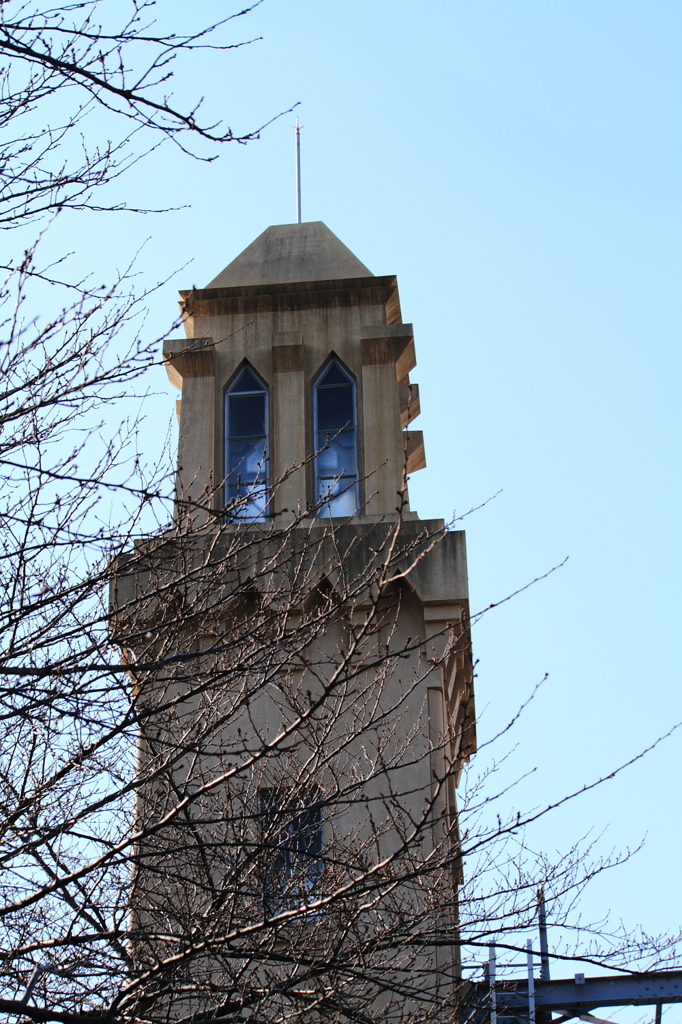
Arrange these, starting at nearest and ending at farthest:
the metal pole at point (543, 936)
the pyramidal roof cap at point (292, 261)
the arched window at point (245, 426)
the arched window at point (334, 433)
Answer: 1. the metal pole at point (543, 936)
2. the arched window at point (334, 433)
3. the arched window at point (245, 426)
4. the pyramidal roof cap at point (292, 261)

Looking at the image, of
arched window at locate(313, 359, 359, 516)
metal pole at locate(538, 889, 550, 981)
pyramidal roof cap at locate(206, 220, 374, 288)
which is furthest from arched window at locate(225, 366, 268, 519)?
metal pole at locate(538, 889, 550, 981)

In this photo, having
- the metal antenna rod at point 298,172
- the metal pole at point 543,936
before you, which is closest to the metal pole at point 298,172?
the metal antenna rod at point 298,172

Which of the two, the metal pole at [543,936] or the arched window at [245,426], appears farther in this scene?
the arched window at [245,426]

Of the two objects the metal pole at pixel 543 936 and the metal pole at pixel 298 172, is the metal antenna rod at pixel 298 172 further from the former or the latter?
the metal pole at pixel 543 936

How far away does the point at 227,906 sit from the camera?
7.55 meters

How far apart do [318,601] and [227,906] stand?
26.0ft

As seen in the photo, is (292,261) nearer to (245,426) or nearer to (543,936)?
(245,426)

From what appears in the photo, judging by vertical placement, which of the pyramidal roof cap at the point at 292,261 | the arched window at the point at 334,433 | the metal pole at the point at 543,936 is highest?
the pyramidal roof cap at the point at 292,261

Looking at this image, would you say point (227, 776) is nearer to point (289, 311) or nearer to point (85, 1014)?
point (85, 1014)

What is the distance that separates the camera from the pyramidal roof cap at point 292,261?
60.0ft

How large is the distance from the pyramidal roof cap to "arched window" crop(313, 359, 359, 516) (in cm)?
137

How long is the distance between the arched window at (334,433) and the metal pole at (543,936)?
5291mm

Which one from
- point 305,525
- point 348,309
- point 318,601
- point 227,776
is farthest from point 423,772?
point 227,776

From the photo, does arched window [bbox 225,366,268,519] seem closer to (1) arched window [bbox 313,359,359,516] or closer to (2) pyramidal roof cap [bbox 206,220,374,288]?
(1) arched window [bbox 313,359,359,516]
